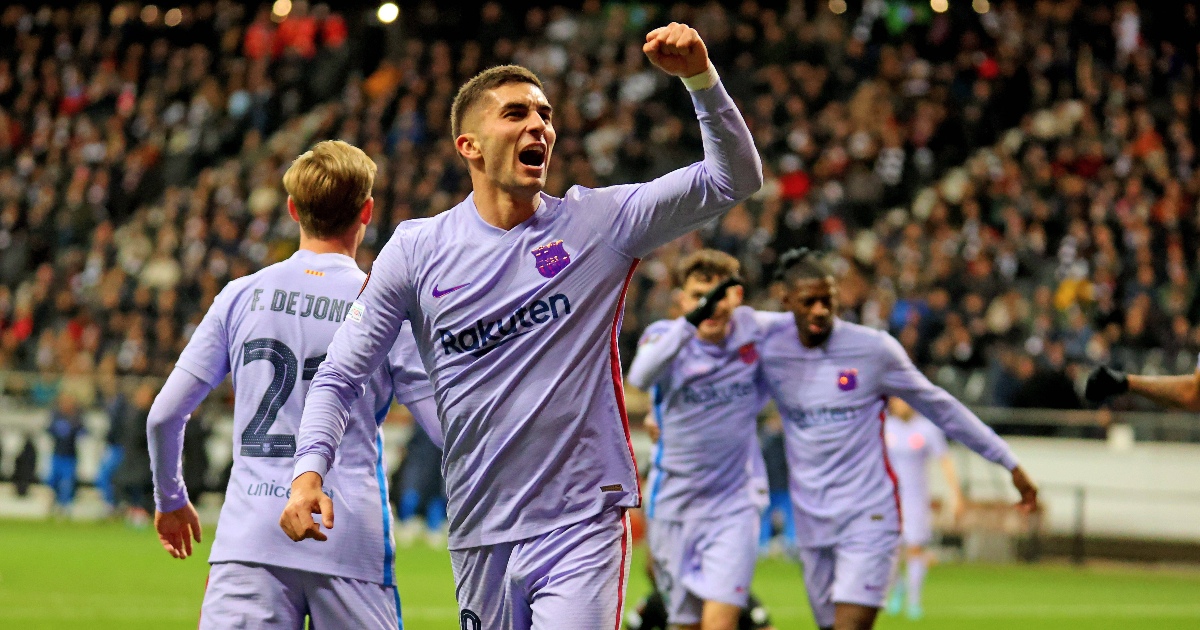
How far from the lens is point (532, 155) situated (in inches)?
186

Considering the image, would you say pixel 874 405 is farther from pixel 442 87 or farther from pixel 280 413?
pixel 442 87

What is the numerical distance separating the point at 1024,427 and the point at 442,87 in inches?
526

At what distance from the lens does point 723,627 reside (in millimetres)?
8469

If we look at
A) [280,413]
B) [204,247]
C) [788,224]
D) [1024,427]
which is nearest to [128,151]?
[204,247]

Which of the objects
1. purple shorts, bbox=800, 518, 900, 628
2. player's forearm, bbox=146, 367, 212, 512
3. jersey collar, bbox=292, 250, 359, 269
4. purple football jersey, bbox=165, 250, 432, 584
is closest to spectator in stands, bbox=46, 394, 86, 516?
purple shorts, bbox=800, 518, 900, 628

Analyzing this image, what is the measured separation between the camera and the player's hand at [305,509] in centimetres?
425

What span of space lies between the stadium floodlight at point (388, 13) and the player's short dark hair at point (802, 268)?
946 inches

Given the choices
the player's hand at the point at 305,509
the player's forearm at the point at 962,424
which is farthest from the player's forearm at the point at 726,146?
the player's forearm at the point at 962,424

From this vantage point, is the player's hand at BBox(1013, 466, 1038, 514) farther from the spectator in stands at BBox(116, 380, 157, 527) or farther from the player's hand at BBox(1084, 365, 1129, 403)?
the spectator in stands at BBox(116, 380, 157, 527)

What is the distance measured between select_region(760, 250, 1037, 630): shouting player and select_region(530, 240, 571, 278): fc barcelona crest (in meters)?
3.97

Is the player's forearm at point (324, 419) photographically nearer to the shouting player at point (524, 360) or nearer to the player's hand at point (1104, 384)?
the shouting player at point (524, 360)

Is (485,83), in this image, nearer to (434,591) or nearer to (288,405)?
(288,405)

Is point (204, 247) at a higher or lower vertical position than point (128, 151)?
lower

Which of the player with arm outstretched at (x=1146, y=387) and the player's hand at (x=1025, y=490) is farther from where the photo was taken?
the player's hand at (x=1025, y=490)
